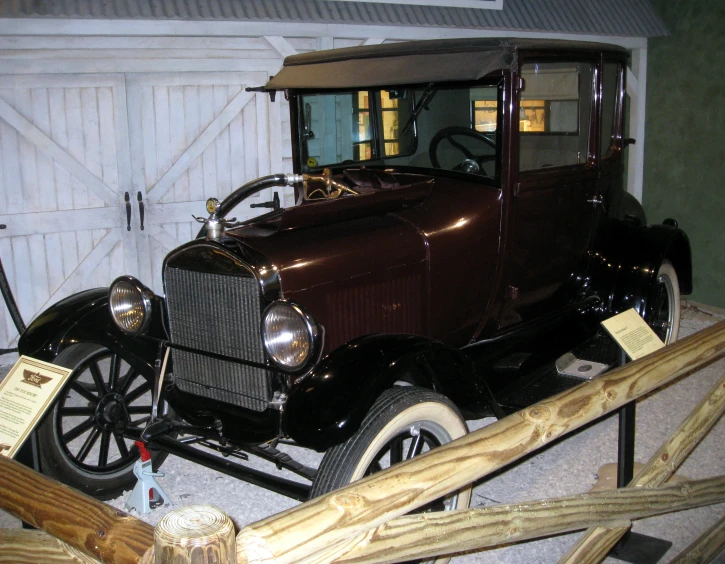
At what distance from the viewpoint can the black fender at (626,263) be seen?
13.0 ft

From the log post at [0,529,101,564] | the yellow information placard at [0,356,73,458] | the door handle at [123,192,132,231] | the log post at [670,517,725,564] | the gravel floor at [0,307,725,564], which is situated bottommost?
the gravel floor at [0,307,725,564]

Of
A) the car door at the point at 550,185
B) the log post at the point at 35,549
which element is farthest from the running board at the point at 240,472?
the car door at the point at 550,185

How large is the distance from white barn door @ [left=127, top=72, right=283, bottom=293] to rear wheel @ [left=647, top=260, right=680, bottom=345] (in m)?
3.06

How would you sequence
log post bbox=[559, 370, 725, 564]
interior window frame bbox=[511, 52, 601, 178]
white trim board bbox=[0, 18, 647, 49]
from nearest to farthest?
log post bbox=[559, 370, 725, 564] < interior window frame bbox=[511, 52, 601, 178] < white trim board bbox=[0, 18, 647, 49]

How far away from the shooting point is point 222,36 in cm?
547

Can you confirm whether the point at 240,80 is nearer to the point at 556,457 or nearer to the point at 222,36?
the point at 222,36

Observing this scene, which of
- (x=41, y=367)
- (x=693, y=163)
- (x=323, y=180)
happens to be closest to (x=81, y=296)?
(x=41, y=367)

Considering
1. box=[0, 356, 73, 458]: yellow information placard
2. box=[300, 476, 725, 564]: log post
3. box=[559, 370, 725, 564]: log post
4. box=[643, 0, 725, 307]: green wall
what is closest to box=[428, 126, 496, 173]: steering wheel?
box=[559, 370, 725, 564]: log post

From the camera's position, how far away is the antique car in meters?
2.56

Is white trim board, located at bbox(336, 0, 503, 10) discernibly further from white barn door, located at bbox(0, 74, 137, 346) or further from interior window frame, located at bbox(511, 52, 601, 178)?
interior window frame, located at bbox(511, 52, 601, 178)

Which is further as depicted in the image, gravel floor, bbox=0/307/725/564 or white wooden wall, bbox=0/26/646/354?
white wooden wall, bbox=0/26/646/354

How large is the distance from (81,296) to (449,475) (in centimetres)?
210

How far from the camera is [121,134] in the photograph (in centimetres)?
530

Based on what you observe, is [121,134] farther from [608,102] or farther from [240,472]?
[240,472]
